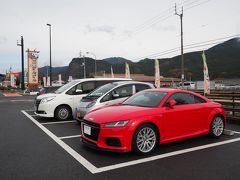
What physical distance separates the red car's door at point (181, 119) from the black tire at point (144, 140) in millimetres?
260

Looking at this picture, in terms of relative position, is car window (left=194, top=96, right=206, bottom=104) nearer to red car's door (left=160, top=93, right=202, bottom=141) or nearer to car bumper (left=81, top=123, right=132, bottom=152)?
red car's door (left=160, top=93, right=202, bottom=141)

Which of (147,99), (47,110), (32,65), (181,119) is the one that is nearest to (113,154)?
(147,99)

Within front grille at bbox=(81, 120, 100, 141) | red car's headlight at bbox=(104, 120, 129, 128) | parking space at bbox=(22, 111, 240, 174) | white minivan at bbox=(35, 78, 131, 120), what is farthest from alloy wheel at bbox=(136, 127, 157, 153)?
white minivan at bbox=(35, 78, 131, 120)

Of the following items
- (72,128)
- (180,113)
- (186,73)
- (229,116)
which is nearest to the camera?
(180,113)

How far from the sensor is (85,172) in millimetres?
4840

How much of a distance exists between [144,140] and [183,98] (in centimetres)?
179

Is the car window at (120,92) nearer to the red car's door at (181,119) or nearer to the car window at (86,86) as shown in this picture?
the car window at (86,86)

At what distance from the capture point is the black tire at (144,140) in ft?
19.0

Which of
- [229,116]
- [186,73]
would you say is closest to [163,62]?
[186,73]

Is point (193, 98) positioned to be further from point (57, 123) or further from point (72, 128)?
point (57, 123)

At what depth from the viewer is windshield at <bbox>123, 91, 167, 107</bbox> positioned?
260 inches

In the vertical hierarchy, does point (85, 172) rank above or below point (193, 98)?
below

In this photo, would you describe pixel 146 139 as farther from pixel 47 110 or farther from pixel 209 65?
pixel 209 65

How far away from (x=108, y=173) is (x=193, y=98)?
351 cm
